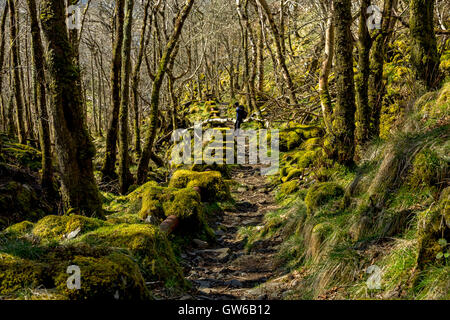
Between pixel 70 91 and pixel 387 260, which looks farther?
pixel 70 91

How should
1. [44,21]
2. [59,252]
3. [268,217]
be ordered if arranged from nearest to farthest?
[59,252] < [44,21] < [268,217]

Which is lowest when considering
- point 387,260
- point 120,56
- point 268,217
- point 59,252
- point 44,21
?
point 268,217

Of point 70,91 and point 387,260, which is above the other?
point 70,91

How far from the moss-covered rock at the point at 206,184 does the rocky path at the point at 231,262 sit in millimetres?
625

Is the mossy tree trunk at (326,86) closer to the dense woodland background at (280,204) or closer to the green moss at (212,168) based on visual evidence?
the dense woodland background at (280,204)

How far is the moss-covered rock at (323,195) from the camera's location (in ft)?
18.3

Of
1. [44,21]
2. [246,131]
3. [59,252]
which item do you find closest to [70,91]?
[44,21]

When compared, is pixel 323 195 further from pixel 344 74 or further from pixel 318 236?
pixel 344 74

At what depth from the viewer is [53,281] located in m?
2.53

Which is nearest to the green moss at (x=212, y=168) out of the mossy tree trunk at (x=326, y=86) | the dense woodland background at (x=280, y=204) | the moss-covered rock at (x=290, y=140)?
the dense woodland background at (x=280, y=204)

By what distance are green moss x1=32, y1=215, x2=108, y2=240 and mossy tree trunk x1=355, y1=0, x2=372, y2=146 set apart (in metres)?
5.12

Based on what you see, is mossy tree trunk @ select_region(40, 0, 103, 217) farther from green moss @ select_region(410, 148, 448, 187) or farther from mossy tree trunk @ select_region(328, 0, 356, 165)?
green moss @ select_region(410, 148, 448, 187)
